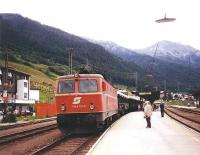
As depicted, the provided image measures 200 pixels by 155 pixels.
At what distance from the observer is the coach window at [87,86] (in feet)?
71.8

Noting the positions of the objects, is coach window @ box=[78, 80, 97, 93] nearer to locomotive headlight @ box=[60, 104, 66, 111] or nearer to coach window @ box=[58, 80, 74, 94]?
coach window @ box=[58, 80, 74, 94]

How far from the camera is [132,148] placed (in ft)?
48.8

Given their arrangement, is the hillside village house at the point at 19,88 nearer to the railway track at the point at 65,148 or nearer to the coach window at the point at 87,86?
the coach window at the point at 87,86

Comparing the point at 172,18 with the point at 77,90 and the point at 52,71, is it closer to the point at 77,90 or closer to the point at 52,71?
the point at 77,90

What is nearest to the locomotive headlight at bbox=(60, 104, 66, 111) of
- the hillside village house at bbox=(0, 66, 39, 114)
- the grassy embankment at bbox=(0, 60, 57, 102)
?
the hillside village house at bbox=(0, 66, 39, 114)

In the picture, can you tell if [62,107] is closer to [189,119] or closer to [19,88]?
[189,119]

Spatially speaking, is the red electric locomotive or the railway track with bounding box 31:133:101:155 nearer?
the railway track with bounding box 31:133:101:155

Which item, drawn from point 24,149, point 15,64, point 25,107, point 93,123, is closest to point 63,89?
point 93,123

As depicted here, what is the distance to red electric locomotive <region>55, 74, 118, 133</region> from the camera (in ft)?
69.8

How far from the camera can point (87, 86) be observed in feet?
72.3

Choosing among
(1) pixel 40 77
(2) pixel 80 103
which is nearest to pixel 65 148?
(2) pixel 80 103

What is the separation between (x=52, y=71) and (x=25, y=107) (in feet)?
270

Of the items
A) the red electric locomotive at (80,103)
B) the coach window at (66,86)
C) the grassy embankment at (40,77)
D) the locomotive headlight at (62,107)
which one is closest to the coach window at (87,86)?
the red electric locomotive at (80,103)

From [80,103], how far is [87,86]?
1.04m
